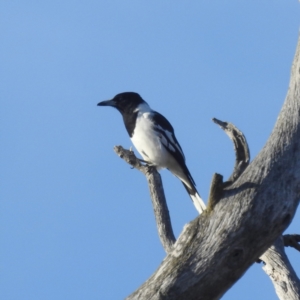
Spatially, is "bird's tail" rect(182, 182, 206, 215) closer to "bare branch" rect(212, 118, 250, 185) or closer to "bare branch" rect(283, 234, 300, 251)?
"bare branch" rect(283, 234, 300, 251)

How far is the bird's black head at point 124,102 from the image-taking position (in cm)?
1048

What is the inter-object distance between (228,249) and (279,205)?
453 millimetres

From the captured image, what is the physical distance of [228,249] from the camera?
453 cm

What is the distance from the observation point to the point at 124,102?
34.7ft

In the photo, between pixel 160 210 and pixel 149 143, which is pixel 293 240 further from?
pixel 149 143

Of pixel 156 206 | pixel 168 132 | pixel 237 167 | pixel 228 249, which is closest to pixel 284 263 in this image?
pixel 156 206

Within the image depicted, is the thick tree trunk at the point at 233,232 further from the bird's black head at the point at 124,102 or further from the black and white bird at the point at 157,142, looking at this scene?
the bird's black head at the point at 124,102

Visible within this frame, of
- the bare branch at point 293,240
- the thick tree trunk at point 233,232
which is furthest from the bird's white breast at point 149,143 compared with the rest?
the thick tree trunk at point 233,232

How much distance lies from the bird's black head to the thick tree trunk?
5754 mm

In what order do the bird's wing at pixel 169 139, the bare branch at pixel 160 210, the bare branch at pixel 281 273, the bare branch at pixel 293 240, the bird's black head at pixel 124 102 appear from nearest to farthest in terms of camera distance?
1. the bare branch at pixel 160 210
2. the bare branch at pixel 281 273
3. the bare branch at pixel 293 240
4. the bird's wing at pixel 169 139
5. the bird's black head at pixel 124 102

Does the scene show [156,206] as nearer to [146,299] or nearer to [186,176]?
[146,299]

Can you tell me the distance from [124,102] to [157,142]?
1224 mm

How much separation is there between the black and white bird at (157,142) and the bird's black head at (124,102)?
0.16 metres

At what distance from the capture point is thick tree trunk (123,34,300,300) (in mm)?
Result: 4504
